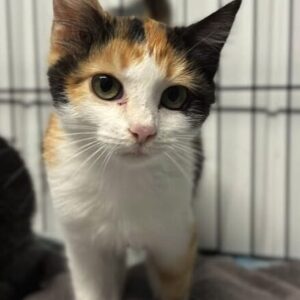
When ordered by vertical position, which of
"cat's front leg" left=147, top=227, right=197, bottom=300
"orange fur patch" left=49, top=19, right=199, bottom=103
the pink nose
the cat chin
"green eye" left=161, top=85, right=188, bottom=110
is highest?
"orange fur patch" left=49, top=19, right=199, bottom=103

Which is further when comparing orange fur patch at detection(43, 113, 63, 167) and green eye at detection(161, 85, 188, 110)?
orange fur patch at detection(43, 113, 63, 167)

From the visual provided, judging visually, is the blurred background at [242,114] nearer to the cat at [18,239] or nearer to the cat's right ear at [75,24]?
the cat at [18,239]

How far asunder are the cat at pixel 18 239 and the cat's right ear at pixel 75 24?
1.58 feet

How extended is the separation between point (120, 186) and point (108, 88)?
22 centimetres

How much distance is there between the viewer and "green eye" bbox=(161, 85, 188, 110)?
0.81 meters

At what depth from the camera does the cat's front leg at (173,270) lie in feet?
3.29

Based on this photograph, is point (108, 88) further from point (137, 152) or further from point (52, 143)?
point (52, 143)

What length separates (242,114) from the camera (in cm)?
142

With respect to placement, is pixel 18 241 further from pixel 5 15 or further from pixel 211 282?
pixel 5 15

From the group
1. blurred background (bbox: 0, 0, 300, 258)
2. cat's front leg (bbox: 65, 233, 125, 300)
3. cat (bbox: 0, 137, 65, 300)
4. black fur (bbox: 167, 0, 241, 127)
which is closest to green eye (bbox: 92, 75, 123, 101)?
black fur (bbox: 167, 0, 241, 127)

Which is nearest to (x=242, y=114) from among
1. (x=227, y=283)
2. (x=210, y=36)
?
(x=227, y=283)

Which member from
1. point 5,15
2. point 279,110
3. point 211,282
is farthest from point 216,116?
point 5,15

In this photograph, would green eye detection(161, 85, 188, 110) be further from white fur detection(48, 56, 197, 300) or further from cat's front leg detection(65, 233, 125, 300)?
cat's front leg detection(65, 233, 125, 300)

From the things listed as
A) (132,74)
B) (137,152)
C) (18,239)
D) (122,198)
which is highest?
(132,74)
